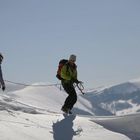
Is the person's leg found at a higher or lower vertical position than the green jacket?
lower

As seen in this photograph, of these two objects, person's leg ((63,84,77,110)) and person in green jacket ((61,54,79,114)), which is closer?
person in green jacket ((61,54,79,114))

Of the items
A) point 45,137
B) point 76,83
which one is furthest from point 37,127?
point 76,83

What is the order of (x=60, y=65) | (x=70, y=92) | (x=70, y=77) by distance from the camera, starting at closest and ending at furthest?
(x=60, y=65) < (x=70, y=77) < (x=70, y=92)

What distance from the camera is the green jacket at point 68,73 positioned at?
1731 centimetres

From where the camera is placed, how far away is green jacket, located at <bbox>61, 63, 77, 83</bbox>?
682 inches

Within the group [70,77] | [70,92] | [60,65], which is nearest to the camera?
[60,65]

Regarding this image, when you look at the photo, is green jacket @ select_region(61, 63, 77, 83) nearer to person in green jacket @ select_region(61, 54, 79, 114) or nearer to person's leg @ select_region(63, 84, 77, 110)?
person in green jacket @ select_region(61, 54, 79, 114)

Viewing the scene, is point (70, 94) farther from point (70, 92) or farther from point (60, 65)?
point (60, 65)

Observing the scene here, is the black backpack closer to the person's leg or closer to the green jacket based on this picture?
the green jacket

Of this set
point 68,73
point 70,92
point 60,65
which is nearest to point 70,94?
point 70,92

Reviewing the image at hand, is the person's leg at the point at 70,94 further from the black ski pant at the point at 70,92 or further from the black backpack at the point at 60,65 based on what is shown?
the black backpack at the point at 60,65

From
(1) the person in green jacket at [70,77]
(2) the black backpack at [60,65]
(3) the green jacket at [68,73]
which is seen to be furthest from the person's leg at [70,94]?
(2) the black backpack at [60,65]

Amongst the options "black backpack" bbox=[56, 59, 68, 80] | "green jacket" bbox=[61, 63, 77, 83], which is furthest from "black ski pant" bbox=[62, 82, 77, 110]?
"black backpack" bbox=[56, 59, 68, 80]

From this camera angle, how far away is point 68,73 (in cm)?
1741
